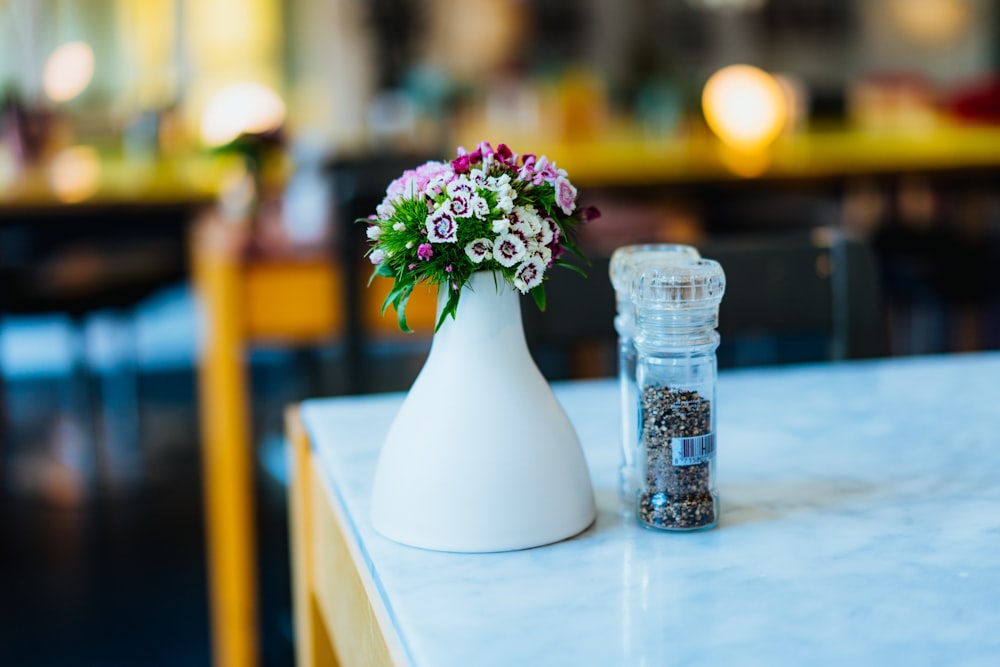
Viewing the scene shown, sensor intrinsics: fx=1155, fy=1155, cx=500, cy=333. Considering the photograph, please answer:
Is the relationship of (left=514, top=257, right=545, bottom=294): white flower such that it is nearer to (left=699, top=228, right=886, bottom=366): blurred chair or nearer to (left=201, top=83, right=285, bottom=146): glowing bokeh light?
(left=699, top=228, right=886, bottom=366): blurred chair

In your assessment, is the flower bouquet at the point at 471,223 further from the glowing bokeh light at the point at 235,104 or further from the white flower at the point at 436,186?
the glowing bokeh light at the point at 235,104

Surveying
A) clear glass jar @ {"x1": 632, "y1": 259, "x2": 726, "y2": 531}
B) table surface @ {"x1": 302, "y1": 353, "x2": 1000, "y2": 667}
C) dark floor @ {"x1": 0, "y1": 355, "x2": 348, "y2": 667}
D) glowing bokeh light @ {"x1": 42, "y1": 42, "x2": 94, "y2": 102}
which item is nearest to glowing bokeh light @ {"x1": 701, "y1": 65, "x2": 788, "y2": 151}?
dark floor @ {"x1": 0, "y1": 355, "x2": 348, "y2": 667}

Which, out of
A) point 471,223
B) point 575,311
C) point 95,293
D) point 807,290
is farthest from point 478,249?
point 95,293

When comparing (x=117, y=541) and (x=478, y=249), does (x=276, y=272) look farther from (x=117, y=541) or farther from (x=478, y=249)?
(x=478, y=249)

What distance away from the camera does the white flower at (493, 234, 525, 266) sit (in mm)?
669

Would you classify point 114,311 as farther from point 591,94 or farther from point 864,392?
point 864,392

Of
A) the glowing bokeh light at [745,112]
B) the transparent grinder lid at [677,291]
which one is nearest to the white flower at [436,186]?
the transparent grinder lid at [677,291]

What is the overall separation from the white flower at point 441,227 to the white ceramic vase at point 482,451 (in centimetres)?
4

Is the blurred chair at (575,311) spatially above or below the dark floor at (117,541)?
above

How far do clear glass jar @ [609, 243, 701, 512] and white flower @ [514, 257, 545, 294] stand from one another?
0.09 metres

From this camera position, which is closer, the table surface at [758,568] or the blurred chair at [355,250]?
the table surface at [758,568]

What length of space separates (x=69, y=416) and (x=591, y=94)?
2.15m

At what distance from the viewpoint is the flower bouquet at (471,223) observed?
665mm

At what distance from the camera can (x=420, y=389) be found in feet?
2.35
